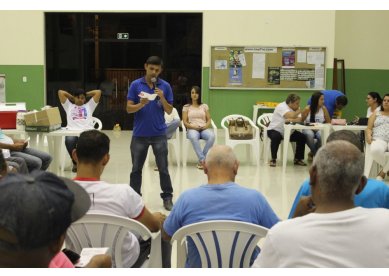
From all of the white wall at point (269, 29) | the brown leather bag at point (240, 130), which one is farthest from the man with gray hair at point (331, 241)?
the white wall at point (269, 29)

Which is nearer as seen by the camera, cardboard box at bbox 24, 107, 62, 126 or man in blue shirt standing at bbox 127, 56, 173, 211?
man in blue shirt standing at bbox 127, 56, 173, 211

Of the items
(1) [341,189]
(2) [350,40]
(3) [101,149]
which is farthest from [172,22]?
(1) [341,189]

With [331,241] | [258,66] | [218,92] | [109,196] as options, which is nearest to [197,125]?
[218,92]

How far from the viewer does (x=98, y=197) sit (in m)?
2.70

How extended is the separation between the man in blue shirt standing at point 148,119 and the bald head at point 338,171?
3102 millimetres

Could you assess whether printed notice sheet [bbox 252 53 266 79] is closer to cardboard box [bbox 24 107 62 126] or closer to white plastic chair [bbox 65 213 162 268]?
cardboard box [bbox 24 107 62 126]

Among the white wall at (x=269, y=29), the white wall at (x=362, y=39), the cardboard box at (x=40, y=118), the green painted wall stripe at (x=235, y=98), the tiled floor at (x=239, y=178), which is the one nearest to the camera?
the tiled floor at (x=239, y=178)

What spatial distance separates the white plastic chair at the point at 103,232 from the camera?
2.57 meters

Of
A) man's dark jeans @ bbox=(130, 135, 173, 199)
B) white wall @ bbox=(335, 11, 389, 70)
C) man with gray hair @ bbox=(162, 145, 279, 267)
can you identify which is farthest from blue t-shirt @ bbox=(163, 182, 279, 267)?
white wall @ bbox=(335, 11, 389, 70)

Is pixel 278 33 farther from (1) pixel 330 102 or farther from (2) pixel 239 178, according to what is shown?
(2) pixel 239 178

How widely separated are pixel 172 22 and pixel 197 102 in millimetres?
4246

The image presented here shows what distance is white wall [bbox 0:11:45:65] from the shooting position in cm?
1136

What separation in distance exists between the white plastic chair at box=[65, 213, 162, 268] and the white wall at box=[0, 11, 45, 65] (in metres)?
9.43

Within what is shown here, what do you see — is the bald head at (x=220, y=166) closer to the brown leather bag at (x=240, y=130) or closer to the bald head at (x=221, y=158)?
the bald head at (x=221, y=158)
